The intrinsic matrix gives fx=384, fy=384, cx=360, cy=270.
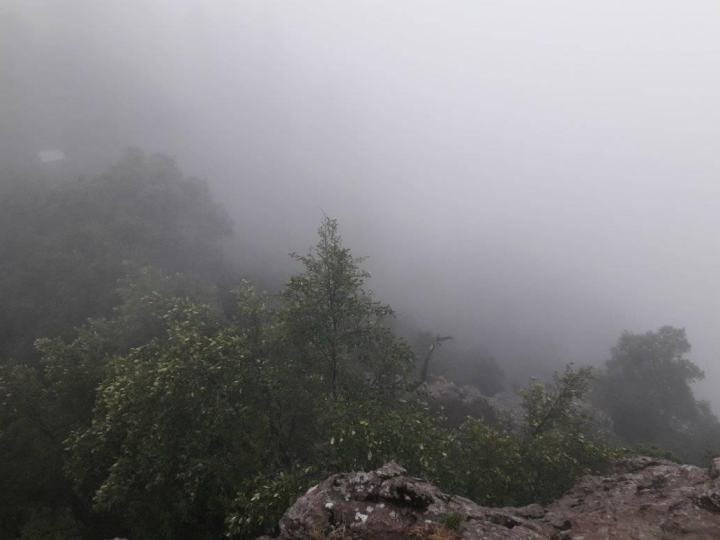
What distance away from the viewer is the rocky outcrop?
11.1m

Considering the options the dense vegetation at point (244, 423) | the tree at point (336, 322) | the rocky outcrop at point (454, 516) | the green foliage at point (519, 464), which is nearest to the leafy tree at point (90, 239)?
the dense vegetation at point (244, 423)

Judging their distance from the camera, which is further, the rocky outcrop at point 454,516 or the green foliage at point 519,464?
the green foliage at point 519,464

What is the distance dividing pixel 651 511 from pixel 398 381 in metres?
12.9

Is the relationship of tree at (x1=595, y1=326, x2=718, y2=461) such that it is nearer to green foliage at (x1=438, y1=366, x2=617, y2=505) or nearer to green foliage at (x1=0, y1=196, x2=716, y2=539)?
green foliage at (x1=0, y1=196, x2=716, y2=539)

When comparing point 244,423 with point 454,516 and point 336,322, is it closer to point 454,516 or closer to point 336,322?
point 336,322

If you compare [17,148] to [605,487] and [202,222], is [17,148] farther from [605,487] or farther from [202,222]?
[605,487]

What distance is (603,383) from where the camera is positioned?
68000 mm

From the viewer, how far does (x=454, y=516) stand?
11000 millimetres

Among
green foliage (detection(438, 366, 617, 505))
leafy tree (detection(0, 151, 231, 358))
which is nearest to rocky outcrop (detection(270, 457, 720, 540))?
green foliage (detection(438, 366, 617, 505))

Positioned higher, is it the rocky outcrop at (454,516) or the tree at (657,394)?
the rocky outcrop at (454,516)

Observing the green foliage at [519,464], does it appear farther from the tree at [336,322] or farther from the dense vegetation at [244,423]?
the tree at [336,322]

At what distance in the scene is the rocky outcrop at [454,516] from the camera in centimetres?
1105

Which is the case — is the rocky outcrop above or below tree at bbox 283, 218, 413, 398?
below

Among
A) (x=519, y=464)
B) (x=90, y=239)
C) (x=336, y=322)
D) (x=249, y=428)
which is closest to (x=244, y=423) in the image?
(x=249, y=428)
